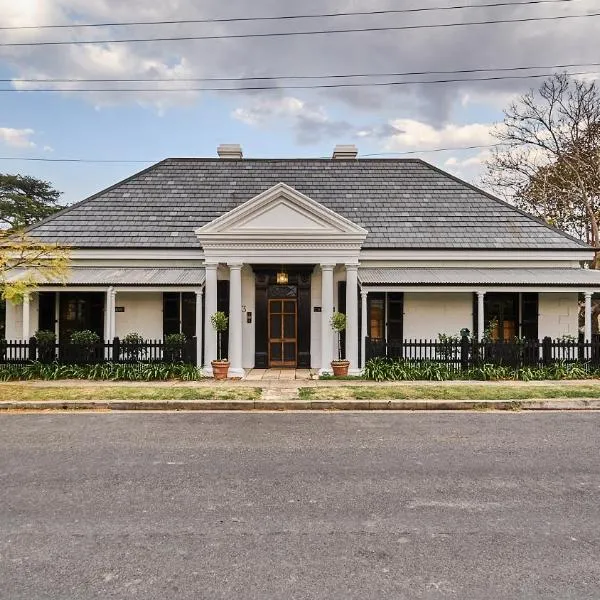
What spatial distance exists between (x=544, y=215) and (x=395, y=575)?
2484 centimetres

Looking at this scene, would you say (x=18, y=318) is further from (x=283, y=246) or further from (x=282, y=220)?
(x=282, y=220)

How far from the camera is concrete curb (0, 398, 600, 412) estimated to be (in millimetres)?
9227

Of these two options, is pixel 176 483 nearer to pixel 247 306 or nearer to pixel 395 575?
pixel 395 575

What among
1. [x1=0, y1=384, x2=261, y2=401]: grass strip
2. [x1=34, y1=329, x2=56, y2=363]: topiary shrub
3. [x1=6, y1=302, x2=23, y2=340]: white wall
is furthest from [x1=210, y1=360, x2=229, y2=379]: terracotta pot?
[x1=6, y1=302, x2=23, y2=340]: white wall

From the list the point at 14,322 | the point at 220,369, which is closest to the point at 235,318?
the point at 220,369

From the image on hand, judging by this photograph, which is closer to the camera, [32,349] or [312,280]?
[32,349]

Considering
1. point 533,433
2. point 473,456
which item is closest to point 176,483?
point 473,456

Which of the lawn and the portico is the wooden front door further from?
the lawn

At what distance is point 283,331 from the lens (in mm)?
14586

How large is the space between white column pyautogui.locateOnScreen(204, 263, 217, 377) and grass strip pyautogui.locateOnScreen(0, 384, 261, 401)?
2350mm

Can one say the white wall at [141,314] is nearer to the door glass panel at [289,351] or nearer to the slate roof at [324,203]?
the slate roof at [324,203]

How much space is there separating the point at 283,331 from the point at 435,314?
4875mm

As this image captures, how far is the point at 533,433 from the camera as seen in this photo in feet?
24.3

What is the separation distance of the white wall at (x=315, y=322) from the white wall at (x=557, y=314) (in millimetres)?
7032
